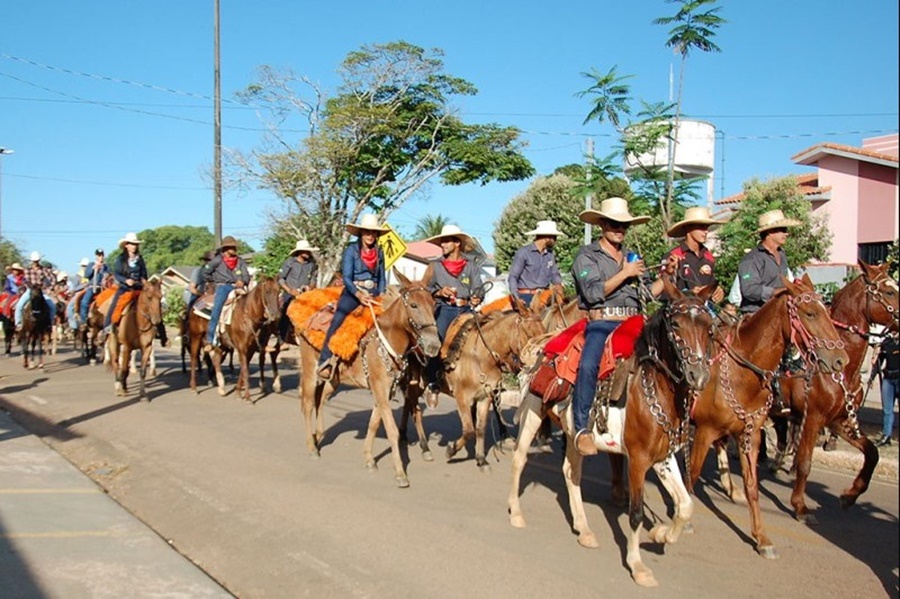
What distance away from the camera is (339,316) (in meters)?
9.68

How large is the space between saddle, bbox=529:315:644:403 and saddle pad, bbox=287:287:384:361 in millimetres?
2838

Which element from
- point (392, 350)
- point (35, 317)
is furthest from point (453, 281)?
point (35, 317)

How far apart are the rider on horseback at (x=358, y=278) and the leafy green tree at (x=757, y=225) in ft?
22.8

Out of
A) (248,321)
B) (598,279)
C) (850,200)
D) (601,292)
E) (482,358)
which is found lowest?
(482,358)

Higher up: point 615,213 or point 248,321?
point 615,213

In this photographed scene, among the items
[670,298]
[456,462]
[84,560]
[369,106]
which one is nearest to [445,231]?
[456,462]

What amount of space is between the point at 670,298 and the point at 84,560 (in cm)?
523

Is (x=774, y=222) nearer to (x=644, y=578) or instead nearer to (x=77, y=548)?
(x=644, y=578)

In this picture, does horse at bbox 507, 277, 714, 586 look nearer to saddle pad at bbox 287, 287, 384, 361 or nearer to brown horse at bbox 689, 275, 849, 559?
brown horse at bbox 689, 275, 849, 559

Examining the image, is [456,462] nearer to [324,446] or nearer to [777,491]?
[324,446]

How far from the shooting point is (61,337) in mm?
30328

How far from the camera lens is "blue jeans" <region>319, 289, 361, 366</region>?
9617 mm

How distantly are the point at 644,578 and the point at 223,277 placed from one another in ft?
39.6

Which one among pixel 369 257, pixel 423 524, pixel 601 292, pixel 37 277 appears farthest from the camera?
pixel 37 277
